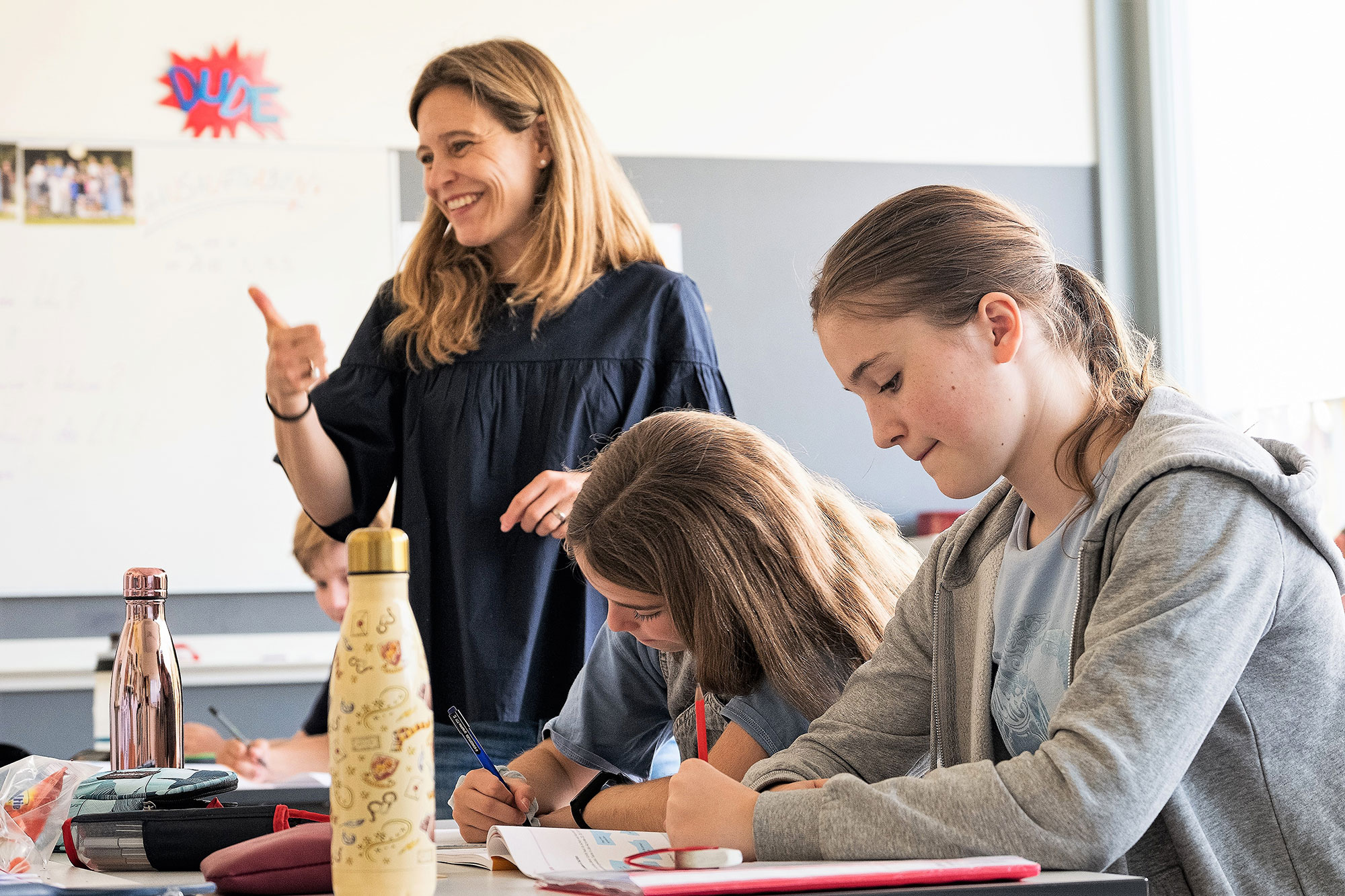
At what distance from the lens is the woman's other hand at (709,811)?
0.86 metres

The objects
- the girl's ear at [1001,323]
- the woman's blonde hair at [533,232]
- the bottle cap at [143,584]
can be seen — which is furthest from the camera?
the woman's blonde hair at [533,232]

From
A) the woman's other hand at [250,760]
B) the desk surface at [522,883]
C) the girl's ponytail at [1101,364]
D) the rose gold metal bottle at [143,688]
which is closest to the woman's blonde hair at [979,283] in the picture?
A: the girl's ponytail at [1101,364]

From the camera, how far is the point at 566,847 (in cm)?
95

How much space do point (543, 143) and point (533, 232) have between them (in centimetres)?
13

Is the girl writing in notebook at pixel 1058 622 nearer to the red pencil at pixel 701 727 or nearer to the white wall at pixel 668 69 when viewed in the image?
the red pencil at pixel 701 727

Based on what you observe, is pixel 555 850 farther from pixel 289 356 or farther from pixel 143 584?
pixel 289 356

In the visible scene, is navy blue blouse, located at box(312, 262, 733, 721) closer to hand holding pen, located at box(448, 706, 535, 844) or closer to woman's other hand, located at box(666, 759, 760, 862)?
hand holding pen, located at box(448, 706, 535, 844)

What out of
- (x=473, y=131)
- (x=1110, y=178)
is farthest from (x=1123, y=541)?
(x=1110, y=178)

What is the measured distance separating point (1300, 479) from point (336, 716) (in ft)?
2.21

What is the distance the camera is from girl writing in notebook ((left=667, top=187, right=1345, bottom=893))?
81 centimetres

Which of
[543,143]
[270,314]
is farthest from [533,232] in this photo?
[270,314]

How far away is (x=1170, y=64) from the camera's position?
145 inches

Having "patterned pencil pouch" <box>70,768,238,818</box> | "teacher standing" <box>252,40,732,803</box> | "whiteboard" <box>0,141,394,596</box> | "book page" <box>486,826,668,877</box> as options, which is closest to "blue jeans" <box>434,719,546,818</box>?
"teacher standing" <box>252,40,732,803</box>

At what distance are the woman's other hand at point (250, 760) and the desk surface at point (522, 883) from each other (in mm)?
1437
